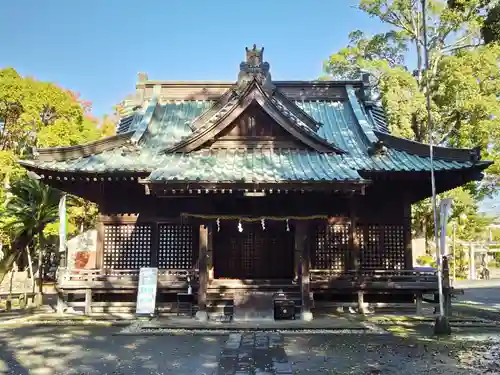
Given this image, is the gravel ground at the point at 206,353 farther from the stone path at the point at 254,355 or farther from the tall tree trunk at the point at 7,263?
the tall tree trunk at the point at 7,263

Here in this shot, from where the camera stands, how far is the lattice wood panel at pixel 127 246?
1670 cm

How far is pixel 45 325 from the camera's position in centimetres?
1445

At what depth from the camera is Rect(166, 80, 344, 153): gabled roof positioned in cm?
1630

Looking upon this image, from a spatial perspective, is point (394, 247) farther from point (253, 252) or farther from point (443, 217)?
point (253, 252)

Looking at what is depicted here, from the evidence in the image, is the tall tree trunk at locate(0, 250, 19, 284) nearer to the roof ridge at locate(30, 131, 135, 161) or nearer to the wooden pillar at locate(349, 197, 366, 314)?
the roof ridge at locate(30, 131, 135, 161)

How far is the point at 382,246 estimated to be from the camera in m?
16.7

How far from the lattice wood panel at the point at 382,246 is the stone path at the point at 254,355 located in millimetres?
5611

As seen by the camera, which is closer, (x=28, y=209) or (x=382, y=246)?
(x=382, y=246)

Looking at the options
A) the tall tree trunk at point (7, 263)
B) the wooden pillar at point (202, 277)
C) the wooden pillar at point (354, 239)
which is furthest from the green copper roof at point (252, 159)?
the tall tree trunk at point (7, 263)

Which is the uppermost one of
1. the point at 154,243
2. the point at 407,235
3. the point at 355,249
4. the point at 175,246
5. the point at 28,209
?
the point at 28,209

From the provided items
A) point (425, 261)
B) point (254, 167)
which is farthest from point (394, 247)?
point (425, 261)

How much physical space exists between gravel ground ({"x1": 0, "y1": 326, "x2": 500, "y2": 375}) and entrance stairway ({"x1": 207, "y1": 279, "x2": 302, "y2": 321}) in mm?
2405

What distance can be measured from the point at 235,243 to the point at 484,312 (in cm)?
1070

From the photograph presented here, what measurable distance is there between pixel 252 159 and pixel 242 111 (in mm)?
1983
